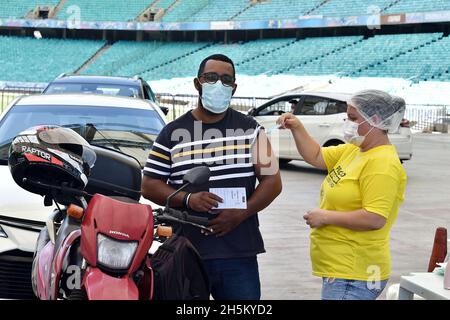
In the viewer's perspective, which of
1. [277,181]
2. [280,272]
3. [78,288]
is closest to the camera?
[78,288]

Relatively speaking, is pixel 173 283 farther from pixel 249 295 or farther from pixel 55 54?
pixel 55 54

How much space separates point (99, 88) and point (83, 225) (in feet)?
33.7

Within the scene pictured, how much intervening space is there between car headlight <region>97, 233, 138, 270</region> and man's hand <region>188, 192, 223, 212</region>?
2.66 feet

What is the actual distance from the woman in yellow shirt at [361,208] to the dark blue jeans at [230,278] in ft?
1.08

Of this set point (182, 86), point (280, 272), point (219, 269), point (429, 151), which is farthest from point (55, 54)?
point (219, 269)

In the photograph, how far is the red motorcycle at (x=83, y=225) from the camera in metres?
3.08

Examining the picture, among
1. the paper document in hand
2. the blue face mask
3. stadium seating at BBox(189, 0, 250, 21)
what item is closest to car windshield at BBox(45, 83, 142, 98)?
the blue face mask

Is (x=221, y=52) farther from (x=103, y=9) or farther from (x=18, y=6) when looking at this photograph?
(x=18, y=6)

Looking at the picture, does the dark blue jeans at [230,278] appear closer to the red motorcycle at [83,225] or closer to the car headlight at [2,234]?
the red motorcycle at [83,225]

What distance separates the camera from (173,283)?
338cm

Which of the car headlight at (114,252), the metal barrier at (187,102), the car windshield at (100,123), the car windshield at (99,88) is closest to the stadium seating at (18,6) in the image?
the metal barrier at (187,102)

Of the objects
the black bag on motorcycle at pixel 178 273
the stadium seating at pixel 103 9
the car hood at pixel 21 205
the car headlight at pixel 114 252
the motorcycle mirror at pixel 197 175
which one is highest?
the stadium seating at pixel 103 9

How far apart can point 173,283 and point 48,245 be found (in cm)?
79

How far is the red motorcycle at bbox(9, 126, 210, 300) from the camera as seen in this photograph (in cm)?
308
